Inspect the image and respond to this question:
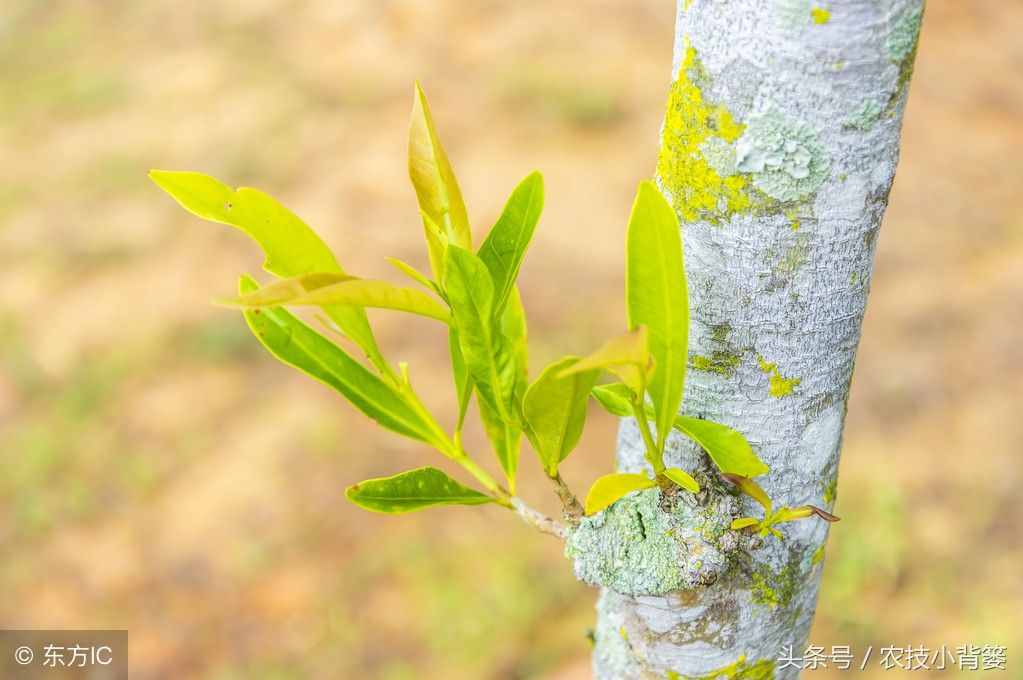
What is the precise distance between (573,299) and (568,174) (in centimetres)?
71

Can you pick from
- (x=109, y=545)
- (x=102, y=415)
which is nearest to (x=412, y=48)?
(x=102, y=415)

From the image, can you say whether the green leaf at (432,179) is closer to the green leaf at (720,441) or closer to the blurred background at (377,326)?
the green leaf at (720,441)

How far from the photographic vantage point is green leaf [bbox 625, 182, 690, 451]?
1.86 feet

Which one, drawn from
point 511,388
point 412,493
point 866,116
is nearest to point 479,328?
point 511,388

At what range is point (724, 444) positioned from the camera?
2.17 ft

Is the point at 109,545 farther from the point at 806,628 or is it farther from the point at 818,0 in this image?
the point at 818,0

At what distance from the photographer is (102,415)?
2.86 metres

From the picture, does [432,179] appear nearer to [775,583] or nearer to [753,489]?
[753,489]

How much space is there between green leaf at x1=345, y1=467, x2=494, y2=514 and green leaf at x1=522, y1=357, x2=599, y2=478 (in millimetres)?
70

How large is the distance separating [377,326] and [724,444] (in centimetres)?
245

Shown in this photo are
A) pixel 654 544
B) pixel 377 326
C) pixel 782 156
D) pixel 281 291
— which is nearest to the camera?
pixel 281 291

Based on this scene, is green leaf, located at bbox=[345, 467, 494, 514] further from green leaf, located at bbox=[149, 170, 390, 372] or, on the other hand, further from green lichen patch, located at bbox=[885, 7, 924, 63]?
green lichen patch, located at bbox=[885, 7, 924, 63]

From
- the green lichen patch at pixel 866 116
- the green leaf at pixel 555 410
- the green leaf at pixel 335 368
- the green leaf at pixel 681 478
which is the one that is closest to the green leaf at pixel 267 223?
the green leaf at pixel 335 368

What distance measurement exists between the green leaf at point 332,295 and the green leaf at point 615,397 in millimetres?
155
